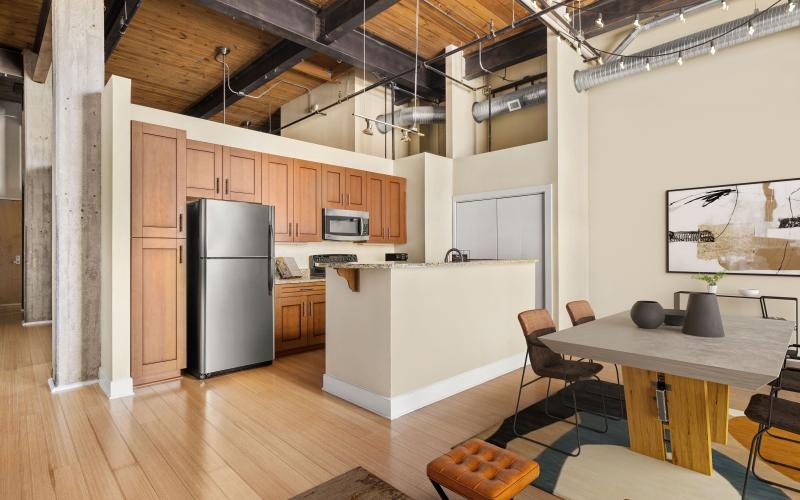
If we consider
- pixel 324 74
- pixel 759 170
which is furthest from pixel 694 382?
pixel 324 74

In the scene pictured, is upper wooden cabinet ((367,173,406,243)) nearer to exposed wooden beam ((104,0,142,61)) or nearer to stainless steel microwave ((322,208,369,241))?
stainless steel microwave ((322,208,369,241))

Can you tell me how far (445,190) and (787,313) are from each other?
4.07 m

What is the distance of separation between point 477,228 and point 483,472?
458 cm

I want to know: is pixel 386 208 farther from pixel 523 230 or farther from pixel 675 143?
pixel 675 143

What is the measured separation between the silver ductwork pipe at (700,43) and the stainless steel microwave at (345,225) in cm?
332

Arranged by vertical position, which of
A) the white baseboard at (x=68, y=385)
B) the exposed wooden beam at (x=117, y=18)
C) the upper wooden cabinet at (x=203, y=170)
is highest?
the exposed wooden beam at (x=117, y=18)

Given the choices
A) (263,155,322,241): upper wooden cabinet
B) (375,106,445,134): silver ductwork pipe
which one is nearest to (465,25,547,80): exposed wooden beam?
(375,106,445,134): silver ductwork pipe

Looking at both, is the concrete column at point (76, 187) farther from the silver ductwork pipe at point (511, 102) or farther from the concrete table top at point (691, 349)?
the silver ductwork pipe at point (511, 102)

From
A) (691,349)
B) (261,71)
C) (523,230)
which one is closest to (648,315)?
(691,349)

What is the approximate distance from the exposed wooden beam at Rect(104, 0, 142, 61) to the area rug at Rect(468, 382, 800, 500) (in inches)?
207

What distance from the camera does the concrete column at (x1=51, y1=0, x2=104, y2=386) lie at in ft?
12.3

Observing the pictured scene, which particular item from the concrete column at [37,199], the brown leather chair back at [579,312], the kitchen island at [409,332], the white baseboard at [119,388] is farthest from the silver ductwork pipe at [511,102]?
the concrete column at [37,199]

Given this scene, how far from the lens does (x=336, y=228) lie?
561 cm

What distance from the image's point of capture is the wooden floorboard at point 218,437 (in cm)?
225
